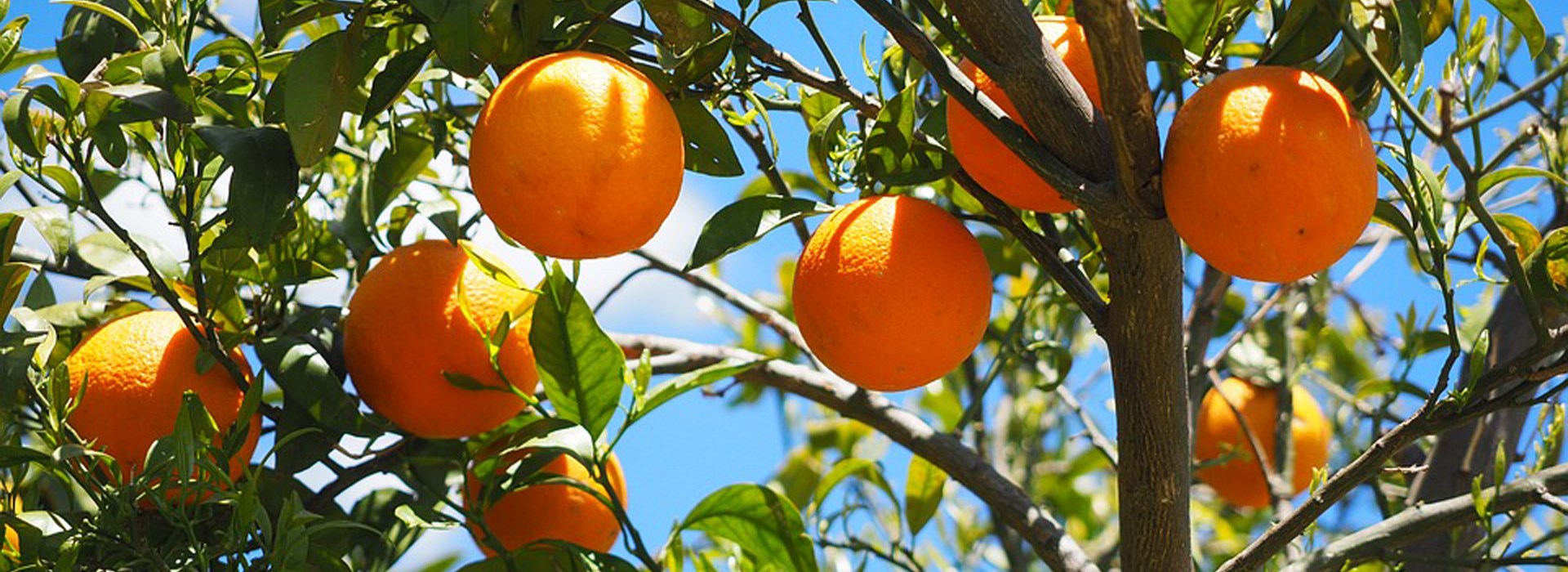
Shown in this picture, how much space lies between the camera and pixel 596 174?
752 mm

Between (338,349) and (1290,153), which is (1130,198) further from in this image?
(338,349)

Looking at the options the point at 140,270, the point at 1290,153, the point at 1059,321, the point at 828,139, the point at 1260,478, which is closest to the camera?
the point at 1290,153

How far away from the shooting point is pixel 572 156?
75 centimetres

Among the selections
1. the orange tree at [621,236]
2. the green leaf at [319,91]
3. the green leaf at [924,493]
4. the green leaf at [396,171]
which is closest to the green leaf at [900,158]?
the orange tree at [621,236]


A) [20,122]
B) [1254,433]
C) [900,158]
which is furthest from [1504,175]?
[1254,433]

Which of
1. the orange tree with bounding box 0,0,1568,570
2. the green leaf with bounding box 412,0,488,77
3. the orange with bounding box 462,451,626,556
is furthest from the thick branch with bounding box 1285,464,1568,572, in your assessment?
the green leaf with bounding box 412,0,488,77

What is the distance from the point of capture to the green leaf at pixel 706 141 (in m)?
0.87

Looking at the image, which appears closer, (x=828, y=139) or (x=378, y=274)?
(x=828, y=139)

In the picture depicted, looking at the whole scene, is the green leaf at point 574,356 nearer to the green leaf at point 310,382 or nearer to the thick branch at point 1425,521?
the green leaf at point 310,382

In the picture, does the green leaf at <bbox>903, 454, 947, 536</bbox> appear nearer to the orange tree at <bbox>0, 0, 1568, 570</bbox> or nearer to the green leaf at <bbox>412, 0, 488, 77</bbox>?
the orange tree at <bbox>0, 0, 1568, 570</bbox>

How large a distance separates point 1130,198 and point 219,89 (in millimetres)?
571

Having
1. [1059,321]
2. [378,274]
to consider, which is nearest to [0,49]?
[378,274]

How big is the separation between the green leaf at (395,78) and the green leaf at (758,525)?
1.30 ft

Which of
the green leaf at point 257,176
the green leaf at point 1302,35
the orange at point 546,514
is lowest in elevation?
the orange at point 546,514
